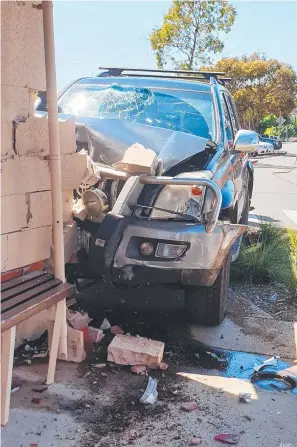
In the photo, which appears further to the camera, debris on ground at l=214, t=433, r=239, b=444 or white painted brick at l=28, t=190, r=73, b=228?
white painted brick at l=28, t=190, r=73, b=228

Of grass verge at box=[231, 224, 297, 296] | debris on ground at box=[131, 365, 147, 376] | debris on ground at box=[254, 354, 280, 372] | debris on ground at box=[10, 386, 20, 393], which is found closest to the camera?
debris on ground at box=[10, 386, 20, 393]

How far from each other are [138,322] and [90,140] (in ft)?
5.42

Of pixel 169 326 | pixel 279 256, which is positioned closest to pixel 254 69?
pixel 279 256

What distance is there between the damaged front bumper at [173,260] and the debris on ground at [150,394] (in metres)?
0.77

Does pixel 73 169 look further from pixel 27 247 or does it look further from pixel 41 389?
pixel 41 389

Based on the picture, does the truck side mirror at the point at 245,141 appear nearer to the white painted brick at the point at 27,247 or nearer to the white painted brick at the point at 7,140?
the white painted brick at the point at 27,247

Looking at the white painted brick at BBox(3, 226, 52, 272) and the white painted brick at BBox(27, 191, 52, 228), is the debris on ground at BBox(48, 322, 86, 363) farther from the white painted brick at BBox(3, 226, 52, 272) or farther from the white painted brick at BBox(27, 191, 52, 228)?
the white painted brick at BBox(27, 191, 52, 228)

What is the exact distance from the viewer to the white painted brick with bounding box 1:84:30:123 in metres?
3.27

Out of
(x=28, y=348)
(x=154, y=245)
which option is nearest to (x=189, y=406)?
(x=154, y=245)

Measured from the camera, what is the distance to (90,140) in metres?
4.66

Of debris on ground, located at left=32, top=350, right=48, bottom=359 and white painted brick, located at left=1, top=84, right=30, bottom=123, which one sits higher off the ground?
white painted brick, located at left=1, top=84, right=30, bottom=123

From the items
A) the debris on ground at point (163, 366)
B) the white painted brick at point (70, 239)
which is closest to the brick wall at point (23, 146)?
the white painted brick at point (70, 239)

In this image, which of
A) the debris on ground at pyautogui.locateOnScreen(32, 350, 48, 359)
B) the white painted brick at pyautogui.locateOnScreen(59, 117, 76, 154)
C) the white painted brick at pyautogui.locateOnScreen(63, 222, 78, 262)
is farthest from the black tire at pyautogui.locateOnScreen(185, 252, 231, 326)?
the white painted brick at pyautogui.locateOnScreen(59, 117, 76, 154)

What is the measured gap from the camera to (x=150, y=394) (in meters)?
3.32
